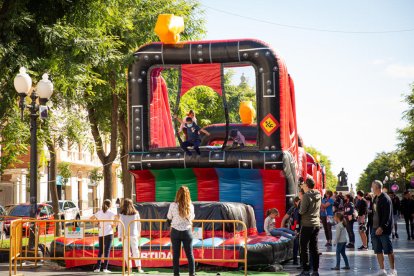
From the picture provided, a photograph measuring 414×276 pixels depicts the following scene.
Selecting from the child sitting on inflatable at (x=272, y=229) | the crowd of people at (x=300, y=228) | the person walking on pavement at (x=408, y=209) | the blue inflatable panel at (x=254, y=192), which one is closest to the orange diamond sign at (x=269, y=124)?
the blue inflatable panel at (x=254, y=192)

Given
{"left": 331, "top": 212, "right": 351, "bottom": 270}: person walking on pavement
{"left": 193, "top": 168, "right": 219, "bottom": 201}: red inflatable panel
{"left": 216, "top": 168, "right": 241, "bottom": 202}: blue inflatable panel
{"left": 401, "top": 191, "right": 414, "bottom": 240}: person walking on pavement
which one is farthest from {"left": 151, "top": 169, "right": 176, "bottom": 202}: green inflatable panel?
{"left": 401, "top": 191, "right": 414, "bottom": 240}: person walking on pavement

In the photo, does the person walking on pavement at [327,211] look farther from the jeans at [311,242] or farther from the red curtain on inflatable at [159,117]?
the jeans at [311,242]

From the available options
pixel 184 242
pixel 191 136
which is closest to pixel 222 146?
pixel 191 136

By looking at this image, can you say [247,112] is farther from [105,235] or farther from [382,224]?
[382,224]

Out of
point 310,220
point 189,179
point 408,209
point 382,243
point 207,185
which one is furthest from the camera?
point 408,209

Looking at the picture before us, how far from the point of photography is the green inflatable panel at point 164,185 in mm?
21312

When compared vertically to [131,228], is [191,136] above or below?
above

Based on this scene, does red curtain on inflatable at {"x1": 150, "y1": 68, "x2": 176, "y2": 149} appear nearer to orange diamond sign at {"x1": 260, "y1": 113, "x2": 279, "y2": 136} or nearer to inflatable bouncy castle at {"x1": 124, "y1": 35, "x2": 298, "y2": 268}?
inflatable bouncy castle at {"x1": 124, "y1": 35, "x2": 298, "y2": 268}

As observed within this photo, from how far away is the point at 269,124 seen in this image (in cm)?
1992

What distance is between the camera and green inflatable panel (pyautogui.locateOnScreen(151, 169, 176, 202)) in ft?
69.9

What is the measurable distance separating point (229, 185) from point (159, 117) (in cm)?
312

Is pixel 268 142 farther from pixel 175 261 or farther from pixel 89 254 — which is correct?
pixel 175 261

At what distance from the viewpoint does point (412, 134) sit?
60.6m

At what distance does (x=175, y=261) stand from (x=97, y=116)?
53.6 feet
